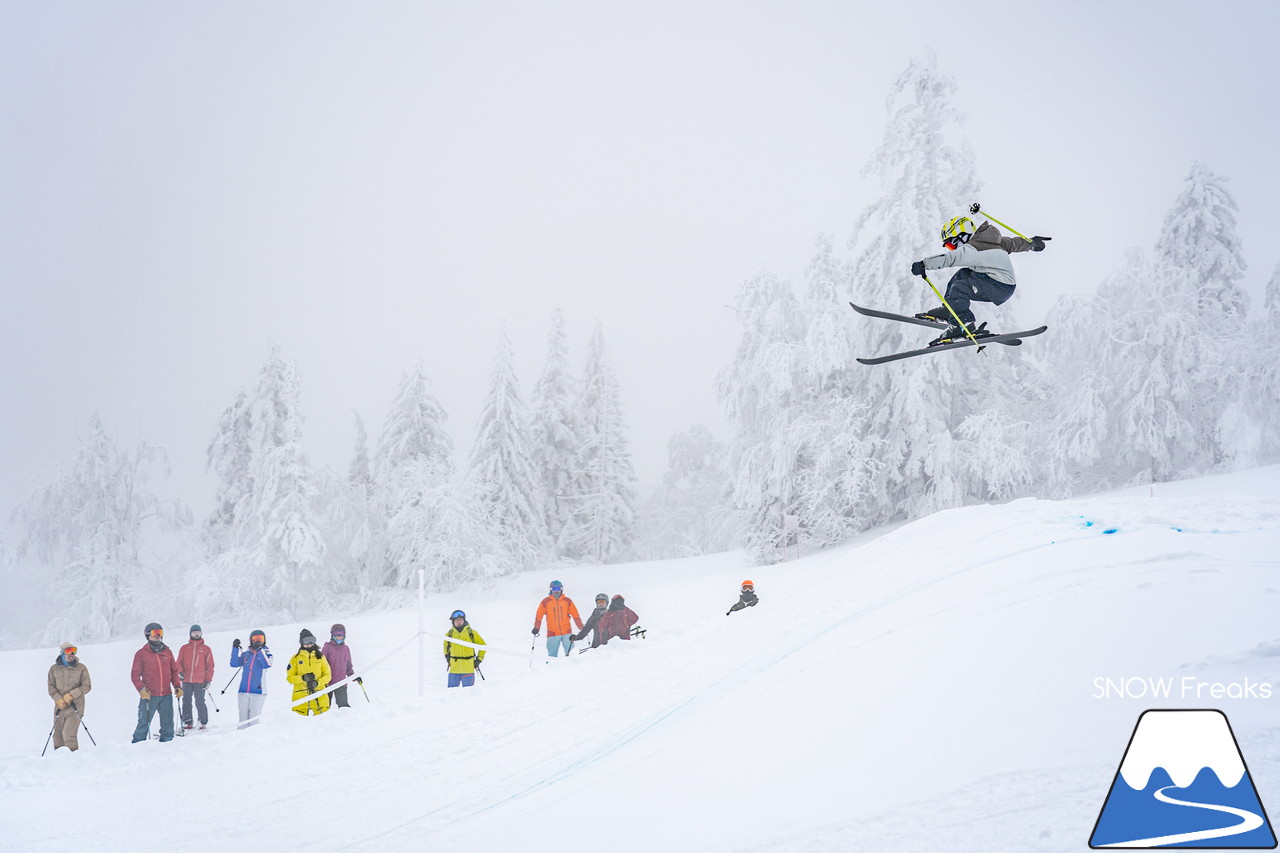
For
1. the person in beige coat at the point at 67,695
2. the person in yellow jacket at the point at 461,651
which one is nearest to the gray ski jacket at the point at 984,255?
the person in yellow jacket at the point at 461,651

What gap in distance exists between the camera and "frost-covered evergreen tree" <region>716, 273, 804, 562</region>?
20.5 m

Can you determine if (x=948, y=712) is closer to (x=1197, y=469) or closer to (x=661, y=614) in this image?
(x=661, y=614)

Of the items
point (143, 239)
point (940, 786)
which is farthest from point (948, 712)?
point (143, 239)

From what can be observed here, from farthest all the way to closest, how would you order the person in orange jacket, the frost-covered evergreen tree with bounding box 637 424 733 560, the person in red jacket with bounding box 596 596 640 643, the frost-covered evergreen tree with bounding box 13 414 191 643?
1. the frost-covered evergreen tree with bounding box 637 424 733 560
2. the frost-covered evergreen tree with bounding box 13 414 191 643
3. the person in orange jacket
4. the person in red jacket with bounding box 596 596 640 643

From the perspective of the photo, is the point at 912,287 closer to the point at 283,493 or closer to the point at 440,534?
the point at 440,534

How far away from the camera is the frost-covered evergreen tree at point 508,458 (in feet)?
103

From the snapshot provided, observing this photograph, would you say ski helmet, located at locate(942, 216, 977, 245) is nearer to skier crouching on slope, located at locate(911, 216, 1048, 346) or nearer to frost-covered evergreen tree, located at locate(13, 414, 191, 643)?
skier crouching on slope, located at locate(911, 216, 1048, 346)

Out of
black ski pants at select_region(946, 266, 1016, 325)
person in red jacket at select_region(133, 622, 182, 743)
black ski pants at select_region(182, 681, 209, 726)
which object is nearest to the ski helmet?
black ski pants at select_region(946, 266, 1016, 325)

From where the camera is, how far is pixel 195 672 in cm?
1028

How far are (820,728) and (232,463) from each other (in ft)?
84.9

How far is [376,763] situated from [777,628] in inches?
163

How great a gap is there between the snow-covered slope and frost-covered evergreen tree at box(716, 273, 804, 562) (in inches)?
403

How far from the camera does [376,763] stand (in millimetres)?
7672

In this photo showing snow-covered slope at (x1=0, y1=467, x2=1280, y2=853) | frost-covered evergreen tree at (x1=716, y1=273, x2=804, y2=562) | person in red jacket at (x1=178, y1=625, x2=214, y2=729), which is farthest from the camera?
frost-covered evergreen tree at (x1=716, y1=273, x2=804, y2=562)
